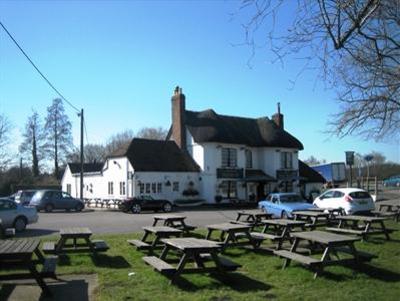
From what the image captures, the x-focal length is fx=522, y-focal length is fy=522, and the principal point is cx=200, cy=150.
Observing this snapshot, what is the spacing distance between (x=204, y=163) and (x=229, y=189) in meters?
3.99

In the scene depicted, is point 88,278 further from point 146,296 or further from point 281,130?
point 281,130

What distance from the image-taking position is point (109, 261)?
12.4 metres

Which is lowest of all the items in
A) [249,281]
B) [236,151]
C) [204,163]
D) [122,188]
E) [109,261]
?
[249,281]

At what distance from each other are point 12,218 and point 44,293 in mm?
13496

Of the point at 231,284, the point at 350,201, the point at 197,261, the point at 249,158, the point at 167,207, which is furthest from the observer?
the point at 249,158

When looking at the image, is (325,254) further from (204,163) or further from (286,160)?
(286,160)

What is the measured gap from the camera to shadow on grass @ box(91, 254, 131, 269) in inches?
463

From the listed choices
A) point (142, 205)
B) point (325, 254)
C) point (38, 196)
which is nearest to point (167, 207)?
point (142, 205)

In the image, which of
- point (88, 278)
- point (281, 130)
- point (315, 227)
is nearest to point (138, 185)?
point (281, 130)

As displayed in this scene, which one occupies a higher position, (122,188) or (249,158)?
(249,158)

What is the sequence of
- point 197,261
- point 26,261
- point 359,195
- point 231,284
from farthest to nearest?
1. point 359,195
2. point 197,261
3. point 231,284
4. point 26,261

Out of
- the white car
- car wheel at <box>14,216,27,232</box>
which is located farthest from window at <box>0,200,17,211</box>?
the white car

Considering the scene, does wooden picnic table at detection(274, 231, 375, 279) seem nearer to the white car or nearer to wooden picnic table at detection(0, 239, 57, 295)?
wooden picnic table at detection(0, 239, 57, 295)

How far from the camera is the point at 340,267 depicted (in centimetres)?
1108
